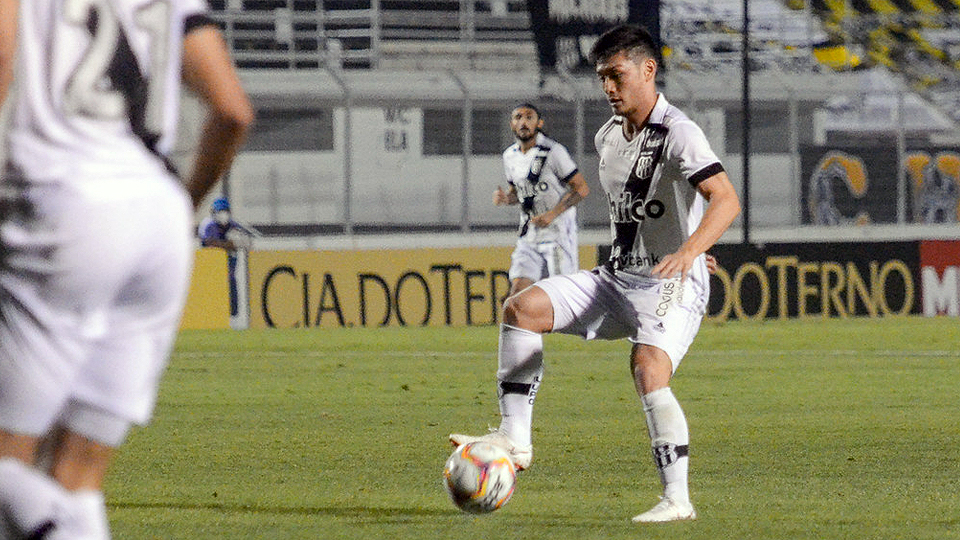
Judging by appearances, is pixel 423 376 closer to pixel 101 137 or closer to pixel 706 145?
pixel 706 145

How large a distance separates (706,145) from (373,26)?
83.8ft

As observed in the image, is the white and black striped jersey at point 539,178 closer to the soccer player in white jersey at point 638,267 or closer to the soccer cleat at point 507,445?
the soccer player in white jersey at point 638,267

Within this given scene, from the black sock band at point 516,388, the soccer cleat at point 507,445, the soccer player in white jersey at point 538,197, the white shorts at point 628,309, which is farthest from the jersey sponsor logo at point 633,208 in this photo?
the soccer player in white jersey at point 538,197

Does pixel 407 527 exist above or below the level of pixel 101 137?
below

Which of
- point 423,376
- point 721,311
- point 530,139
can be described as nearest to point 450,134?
point 721,311

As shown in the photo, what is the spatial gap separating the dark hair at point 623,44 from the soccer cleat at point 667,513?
1.71 m

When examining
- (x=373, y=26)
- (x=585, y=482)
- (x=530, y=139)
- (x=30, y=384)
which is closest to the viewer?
(x=30, y=384)

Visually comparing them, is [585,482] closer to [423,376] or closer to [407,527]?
[407,527]

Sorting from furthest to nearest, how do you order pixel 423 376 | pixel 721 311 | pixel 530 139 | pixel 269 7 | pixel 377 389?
pixel 269 7 < pixel 721 311 < pixel 530 139 < pixel 423 376 < pixel 377 389

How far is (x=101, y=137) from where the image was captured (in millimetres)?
3473

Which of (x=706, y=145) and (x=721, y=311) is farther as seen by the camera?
(x=721, y=311)

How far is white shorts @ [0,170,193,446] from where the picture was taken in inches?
133

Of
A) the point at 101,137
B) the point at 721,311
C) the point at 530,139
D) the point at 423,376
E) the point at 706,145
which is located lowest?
the point at 721,311

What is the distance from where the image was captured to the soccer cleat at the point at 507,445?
23.6 ft
